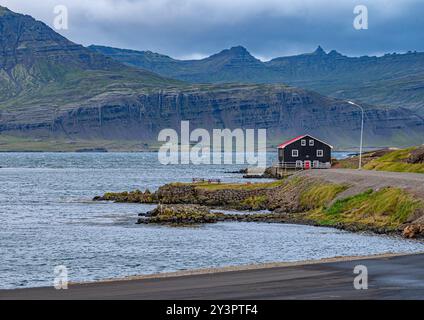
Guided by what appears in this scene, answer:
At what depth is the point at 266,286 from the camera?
30000 millimetres

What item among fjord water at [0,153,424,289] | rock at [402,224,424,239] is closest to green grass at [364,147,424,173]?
fjord water at [0,153,424,289]

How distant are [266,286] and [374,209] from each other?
1509 inches

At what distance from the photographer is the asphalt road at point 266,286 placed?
2794 cm

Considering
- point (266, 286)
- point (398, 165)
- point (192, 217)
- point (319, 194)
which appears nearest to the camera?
point (266, 286)

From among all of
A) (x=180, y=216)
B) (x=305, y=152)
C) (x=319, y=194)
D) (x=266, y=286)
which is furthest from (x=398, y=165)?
(x=266, y=286)

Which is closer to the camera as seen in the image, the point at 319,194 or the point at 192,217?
the point at 192,217

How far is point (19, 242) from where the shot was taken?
61000mm

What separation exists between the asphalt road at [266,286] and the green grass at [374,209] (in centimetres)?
2657

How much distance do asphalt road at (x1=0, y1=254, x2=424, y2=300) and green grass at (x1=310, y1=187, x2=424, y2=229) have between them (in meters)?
26.6

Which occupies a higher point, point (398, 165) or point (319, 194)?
point (398, 165)

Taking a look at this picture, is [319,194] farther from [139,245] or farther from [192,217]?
[139,245]

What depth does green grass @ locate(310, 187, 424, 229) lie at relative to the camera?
61.6 meters
